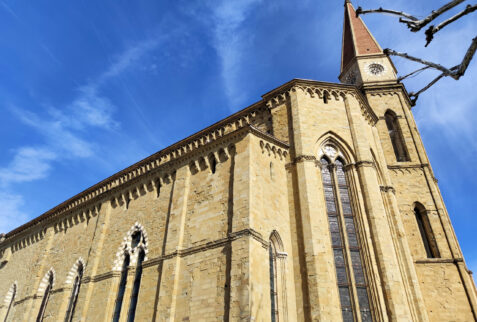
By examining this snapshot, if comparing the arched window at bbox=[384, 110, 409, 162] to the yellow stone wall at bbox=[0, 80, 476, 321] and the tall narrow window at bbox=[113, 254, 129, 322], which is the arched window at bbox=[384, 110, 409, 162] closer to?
the yellow stone wall at bbox=[0, 80, 476, 321]

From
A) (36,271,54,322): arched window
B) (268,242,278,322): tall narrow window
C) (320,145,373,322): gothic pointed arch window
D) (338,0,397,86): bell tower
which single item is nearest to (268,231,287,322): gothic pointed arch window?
(268,242,278,322): tall narrow window

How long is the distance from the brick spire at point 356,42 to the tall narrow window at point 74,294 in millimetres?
A: 19762

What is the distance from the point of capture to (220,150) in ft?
41.9

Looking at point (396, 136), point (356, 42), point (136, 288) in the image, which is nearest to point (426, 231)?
point (396, 136)

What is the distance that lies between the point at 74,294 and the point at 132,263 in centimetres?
462

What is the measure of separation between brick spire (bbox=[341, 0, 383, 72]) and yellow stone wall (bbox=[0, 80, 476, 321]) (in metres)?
5.56

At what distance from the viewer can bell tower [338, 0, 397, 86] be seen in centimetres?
2030

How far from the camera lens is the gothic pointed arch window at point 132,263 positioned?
1305 cm

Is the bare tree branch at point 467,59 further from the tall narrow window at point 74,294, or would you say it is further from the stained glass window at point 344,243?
the tall narrow window at point 74,294

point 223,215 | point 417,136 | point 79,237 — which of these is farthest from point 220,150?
point 417,136

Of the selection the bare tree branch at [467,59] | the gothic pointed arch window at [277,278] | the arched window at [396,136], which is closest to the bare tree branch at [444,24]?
the bare tree branch at [467,59]

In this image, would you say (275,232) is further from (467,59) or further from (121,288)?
(467,59)

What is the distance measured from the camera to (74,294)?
632 inches

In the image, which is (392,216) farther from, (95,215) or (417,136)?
(95,215)
